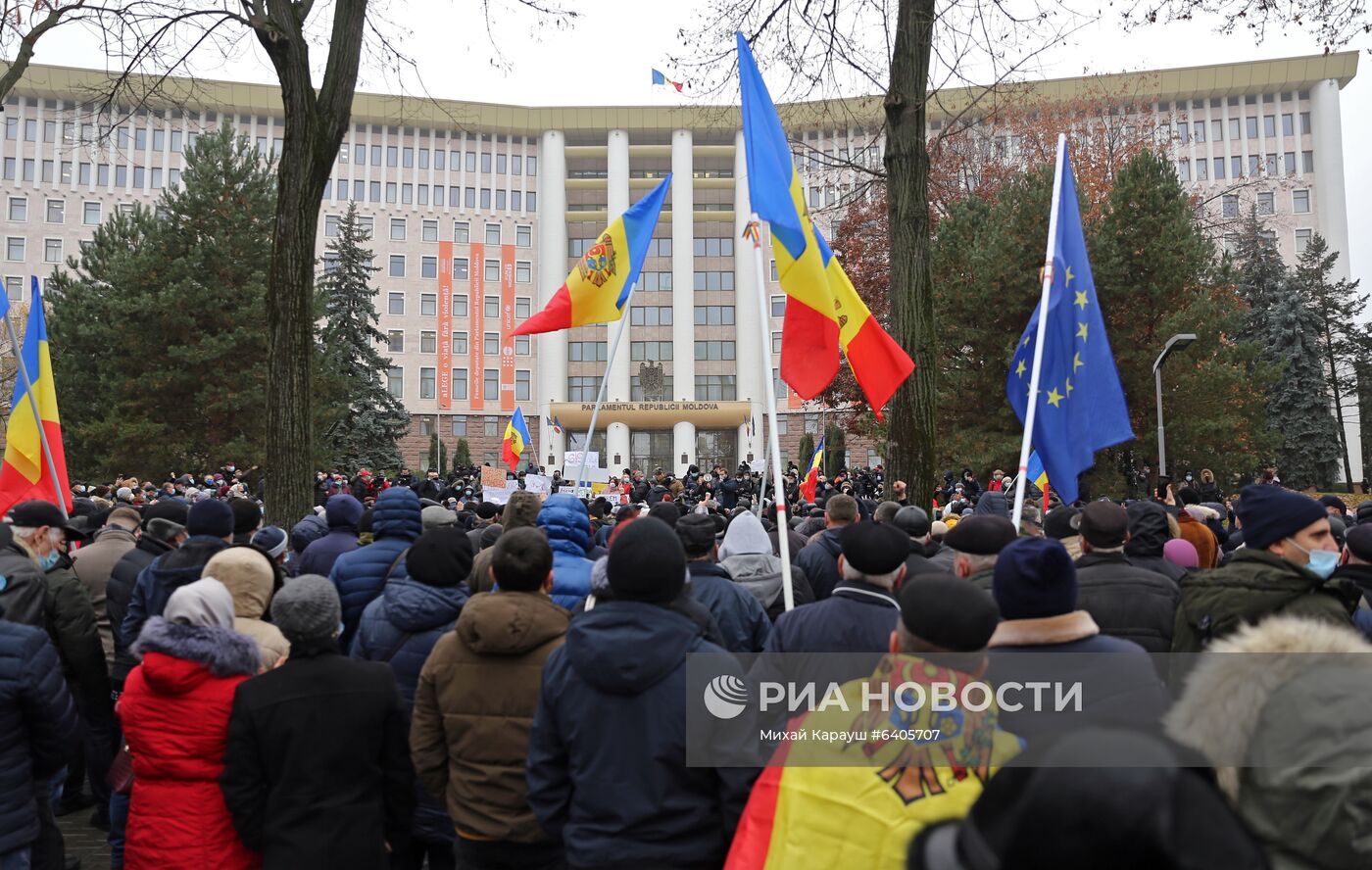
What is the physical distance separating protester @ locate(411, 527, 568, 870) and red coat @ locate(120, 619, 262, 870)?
0.70 metres

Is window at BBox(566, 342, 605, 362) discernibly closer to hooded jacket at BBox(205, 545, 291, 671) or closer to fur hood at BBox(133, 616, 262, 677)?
hooded jacket at BBox(205, 545, 291, 671)

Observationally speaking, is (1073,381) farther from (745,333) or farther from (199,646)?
(745,333)

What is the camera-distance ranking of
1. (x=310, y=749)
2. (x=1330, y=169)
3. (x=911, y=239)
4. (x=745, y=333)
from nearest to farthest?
(x=310, y=749)
(x=911, y=239)
(x=1330, y=169)
(x=745, y=333)

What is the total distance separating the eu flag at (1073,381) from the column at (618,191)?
176 ft

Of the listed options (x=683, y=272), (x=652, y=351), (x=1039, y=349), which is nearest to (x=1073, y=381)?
(x=1039, y=349)

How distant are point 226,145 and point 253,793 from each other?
105 ft

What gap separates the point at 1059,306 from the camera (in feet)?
22.1

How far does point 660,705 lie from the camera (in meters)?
2.88

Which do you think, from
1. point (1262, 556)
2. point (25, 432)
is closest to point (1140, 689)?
point (1262, 556)

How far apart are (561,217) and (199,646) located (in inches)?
2396

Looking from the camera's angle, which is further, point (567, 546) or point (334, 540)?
point (334, 540)

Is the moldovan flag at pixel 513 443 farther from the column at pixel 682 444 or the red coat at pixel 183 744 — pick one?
the column at pixel 682 444

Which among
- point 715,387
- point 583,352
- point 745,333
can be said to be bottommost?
point 715,387

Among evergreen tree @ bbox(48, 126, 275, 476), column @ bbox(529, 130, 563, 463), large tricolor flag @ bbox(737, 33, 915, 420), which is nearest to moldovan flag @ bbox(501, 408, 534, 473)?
evergreen tree @ bbox(48, 126, 275, 476)
